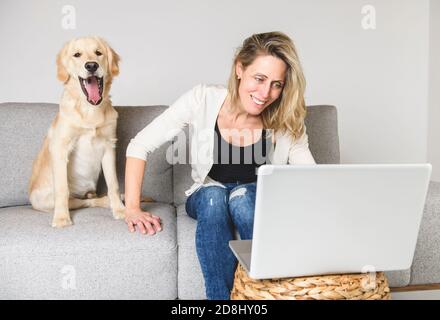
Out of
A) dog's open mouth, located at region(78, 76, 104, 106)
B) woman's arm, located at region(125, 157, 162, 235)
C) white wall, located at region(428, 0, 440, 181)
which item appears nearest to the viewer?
Result: woman's arm, located at region(125, 157, 162, 235)

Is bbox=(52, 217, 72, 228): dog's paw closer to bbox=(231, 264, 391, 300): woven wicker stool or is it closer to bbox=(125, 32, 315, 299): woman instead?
bbox=(125, 32, 315, 299): woman

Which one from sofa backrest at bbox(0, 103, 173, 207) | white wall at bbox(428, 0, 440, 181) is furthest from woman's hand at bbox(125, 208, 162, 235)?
white wall at bbox(428, 0, 440, 181)

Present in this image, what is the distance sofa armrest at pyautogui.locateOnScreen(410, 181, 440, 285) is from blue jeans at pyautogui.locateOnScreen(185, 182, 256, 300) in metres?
0.63

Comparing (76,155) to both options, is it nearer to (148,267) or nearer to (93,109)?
(93,109)

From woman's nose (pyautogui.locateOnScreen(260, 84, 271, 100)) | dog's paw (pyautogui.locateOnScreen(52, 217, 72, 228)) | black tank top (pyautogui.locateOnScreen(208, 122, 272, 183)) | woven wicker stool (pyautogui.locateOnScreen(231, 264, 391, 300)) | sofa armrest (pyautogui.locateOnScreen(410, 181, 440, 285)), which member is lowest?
sofa armrest (pyautogui.locateOnScreen(410, 181, 440, 285))

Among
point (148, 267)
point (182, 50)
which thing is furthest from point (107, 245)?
point (182, 50)

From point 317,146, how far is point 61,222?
3.52ft

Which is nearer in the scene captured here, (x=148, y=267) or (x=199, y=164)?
(x=148, y=267)

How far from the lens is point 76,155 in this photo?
1.63 metres

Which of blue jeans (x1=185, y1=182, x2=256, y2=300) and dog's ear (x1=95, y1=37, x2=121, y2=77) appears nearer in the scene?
blue jeans (x1=185, y1=182, x2=256, y2=300)

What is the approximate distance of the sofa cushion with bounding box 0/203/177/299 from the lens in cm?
126

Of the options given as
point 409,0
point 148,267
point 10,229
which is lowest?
point 148,267

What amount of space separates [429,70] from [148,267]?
8.23 feet

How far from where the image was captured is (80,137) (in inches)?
63.4
